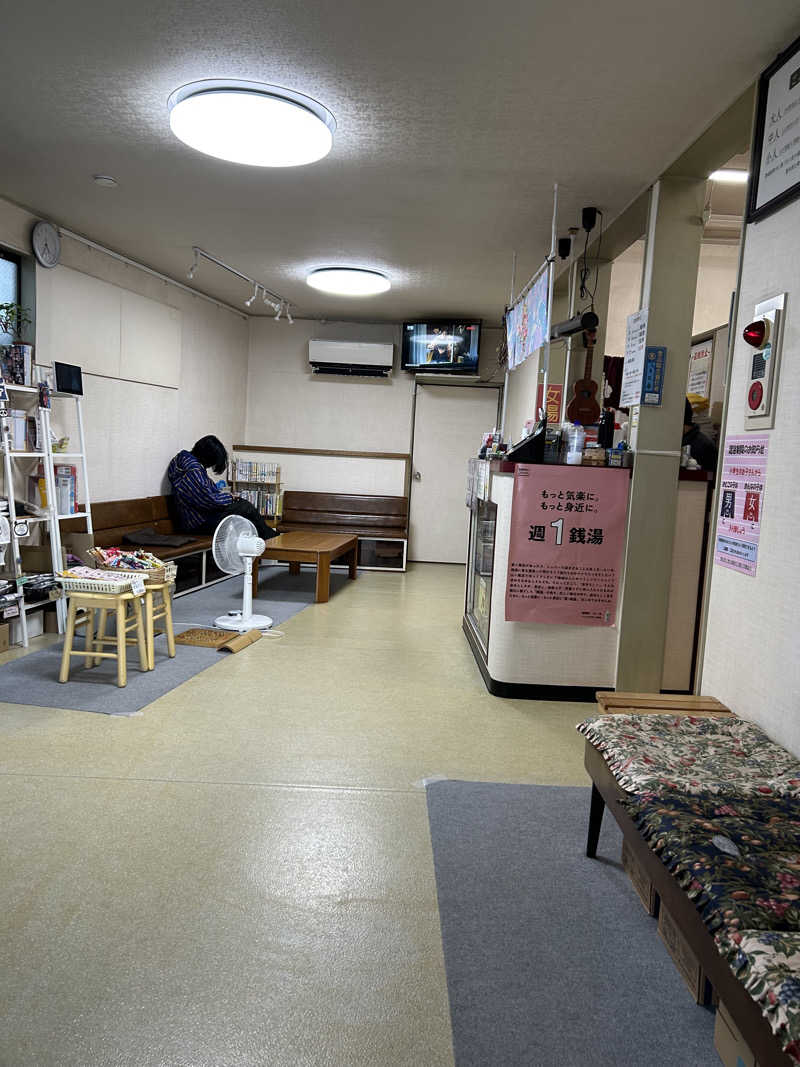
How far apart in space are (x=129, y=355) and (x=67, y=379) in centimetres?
135

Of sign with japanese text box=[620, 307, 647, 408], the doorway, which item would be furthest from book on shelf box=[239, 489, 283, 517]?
sign with japanese text box=[620, 307, 647, 408]

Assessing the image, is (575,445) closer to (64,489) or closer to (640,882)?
(640,882)

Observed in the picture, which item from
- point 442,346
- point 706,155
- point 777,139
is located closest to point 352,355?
point 442,346

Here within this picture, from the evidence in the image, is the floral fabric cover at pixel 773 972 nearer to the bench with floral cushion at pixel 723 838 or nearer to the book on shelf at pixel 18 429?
the bench with floral cushion at pixel 723 838

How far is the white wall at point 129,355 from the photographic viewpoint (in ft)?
18.4

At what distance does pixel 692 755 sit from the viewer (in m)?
2.22

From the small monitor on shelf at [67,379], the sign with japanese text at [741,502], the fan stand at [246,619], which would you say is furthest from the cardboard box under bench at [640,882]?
the small monitor on shelf at [67,379]

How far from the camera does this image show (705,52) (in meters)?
2.76

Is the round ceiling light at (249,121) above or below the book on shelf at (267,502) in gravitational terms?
above

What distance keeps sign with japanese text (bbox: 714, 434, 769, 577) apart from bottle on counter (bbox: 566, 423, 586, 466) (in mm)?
1226

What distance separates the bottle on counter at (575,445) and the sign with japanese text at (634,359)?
325 mm

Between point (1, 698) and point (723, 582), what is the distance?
3606 millimetres

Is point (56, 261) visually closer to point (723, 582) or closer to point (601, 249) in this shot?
point (601, 249)

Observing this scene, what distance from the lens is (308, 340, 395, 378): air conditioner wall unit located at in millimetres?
9055
